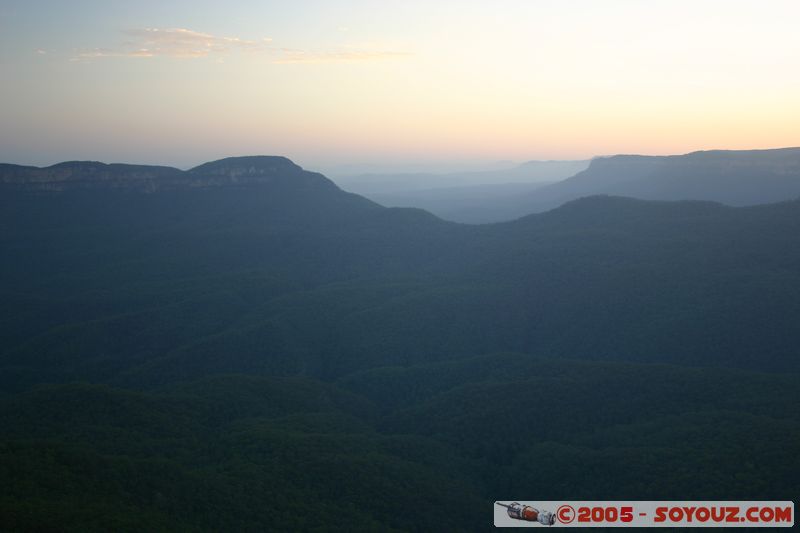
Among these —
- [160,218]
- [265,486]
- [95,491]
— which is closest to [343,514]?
[265,486]

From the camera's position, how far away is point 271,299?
396ft

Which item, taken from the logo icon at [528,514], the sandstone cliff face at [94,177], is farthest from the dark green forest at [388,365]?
the logo icon at [528,514]

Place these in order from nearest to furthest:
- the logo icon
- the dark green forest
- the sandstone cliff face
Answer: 1. the logo icon
2. the dark green forest
3. the sandstone cliff face

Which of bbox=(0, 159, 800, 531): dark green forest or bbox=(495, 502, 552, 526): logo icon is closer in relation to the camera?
bbox=(495, 502, 552, 526): logo icon

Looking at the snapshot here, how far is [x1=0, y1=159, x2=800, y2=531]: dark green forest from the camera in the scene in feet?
157

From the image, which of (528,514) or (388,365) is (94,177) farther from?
(528,514)

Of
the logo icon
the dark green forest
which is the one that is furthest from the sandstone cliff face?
the logo icon

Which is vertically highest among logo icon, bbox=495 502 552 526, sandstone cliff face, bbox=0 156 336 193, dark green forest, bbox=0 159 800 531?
sandstone cliff face, bbox=0 156 336 193

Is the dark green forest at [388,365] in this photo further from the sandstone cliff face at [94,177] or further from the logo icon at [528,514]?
the logo icon at [528,514]

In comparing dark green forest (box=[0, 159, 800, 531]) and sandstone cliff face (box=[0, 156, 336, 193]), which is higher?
sandstone cliff face (box=[0, 156, 336, 193])

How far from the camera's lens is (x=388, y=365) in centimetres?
9525

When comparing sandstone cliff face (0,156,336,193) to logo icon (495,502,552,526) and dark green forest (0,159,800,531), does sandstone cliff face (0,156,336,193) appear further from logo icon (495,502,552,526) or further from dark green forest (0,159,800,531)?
logo icon (495,502,552,526)

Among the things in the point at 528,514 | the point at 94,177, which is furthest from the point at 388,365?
the point at 94,177

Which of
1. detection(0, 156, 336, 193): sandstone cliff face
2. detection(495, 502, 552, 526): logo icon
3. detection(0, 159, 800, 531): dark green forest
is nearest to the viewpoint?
detection(495, 502, 552, 526): logo icon
